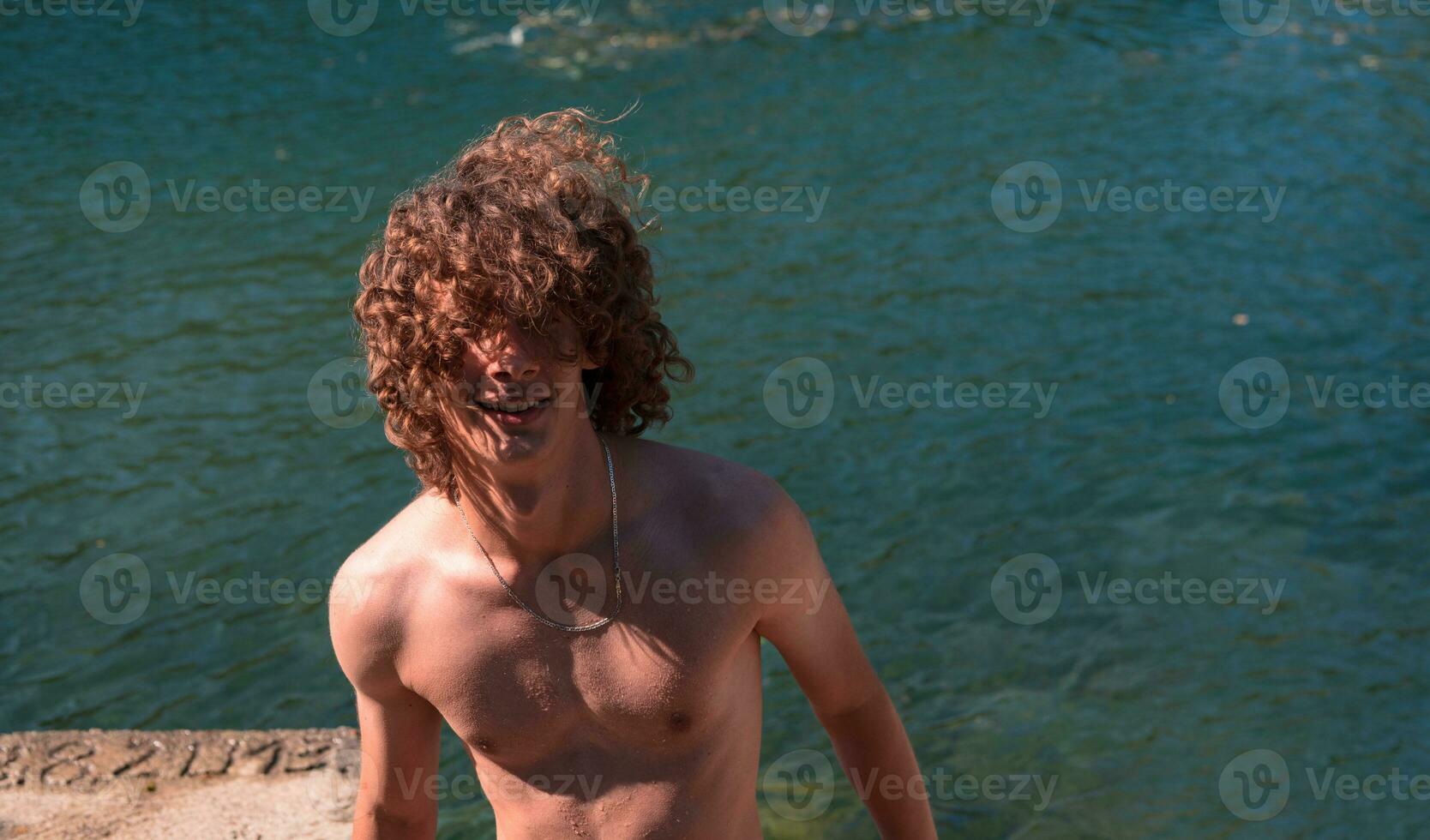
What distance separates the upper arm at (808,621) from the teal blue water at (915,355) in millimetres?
1369

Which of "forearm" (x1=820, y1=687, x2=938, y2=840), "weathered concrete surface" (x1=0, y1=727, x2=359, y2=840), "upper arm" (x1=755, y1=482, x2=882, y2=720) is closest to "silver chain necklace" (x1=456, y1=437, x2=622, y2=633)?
"upper arm" (x1=755, y1=482, x2=882, y2=720)

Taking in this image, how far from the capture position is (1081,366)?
7.46 metres

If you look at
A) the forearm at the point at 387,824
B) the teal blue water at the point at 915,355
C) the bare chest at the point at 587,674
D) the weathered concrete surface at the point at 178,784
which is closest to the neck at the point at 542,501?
the bare chest at the point at 587,674

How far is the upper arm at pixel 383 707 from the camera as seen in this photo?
241 cm

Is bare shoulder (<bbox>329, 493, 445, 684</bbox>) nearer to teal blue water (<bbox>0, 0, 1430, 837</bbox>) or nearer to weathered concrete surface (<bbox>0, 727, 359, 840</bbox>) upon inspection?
teal blue water (<bbox>0, 0, 1430, 837</bbox>)

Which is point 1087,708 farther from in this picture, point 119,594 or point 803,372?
point 119,594

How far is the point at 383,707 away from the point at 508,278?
0.83 metres

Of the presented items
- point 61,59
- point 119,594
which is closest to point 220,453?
point 119,594

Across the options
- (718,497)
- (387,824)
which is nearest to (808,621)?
(718,497)

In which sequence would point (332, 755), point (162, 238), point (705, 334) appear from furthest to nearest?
point (162, 238) < point (705, 334) < point (332, 755)

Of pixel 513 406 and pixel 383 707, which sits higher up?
pixel 513 406

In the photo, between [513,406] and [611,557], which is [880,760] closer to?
[611,557]

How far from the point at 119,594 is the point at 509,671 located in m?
4.49

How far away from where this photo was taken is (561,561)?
240 cm
